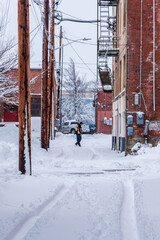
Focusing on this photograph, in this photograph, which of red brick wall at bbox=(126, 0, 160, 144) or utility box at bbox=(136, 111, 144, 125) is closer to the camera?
utility box at bbox=(136, 111, 144, 125)

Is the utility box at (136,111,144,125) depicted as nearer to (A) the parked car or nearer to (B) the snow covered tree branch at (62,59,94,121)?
(A) the parked car

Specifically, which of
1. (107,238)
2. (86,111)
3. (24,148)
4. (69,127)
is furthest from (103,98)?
(107,238)

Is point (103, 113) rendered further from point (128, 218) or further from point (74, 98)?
point (128, 218)

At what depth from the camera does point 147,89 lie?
18312 mm

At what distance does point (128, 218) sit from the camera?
546 cm

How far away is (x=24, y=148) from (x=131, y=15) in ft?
Answer: 37.2

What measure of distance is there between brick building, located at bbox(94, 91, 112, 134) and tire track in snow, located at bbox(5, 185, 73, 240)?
147ft

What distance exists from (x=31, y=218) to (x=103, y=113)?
48.6 m

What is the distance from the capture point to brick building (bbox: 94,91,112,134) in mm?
52822

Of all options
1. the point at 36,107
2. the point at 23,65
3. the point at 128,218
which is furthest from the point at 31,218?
the point at 36,107

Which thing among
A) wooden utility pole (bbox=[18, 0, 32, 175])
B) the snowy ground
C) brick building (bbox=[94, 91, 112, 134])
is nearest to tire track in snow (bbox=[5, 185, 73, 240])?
the snowy ground

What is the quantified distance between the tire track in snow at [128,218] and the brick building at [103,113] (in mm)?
44751

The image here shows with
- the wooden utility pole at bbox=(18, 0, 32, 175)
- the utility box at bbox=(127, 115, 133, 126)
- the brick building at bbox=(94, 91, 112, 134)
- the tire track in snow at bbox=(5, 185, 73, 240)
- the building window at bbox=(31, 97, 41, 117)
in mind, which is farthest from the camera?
the brick building at bbox=(94, 91, 112, 134)

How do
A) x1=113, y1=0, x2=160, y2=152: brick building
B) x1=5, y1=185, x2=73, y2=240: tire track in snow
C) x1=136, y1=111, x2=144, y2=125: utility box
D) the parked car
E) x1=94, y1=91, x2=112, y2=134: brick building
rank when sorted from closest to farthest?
1. x1=5, y1=185, x2=73, y2=240: tire track in snow
2. x1=136, y1=111, x2=144, y2=125: utility box
3. x1=113, y1=0, x2=160, y2=152: brick building
4. the parked car
5. x1=94, y1=91, x2=112, y2=134: brick building
